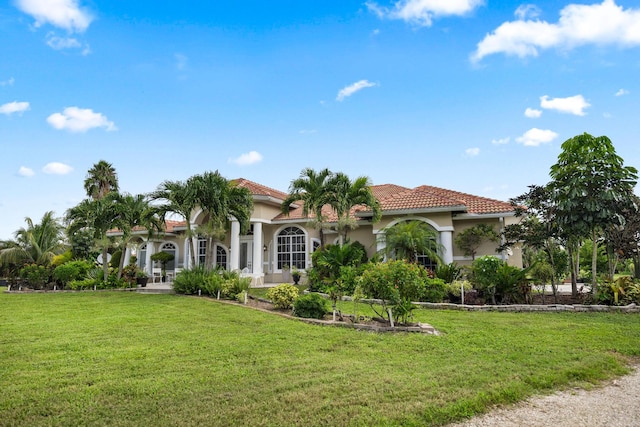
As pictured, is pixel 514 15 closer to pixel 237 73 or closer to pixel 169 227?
pixel 237 73

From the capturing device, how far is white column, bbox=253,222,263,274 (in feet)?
70.9

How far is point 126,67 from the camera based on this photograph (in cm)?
1648

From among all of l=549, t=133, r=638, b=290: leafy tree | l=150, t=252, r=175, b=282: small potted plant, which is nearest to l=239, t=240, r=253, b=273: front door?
l=150, t=252, r=175, b=282: small potted plant

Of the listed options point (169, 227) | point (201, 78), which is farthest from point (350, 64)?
point (169, 227)

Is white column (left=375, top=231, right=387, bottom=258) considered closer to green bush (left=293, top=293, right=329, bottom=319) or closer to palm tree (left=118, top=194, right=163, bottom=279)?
green bush (left=293, top=293, right=329, bottom=319)

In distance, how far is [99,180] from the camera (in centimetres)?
3747

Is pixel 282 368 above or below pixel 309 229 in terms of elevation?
below

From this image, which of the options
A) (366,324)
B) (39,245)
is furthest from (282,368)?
(39,245)

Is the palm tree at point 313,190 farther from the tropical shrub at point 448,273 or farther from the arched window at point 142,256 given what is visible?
the arched window at point 142,256

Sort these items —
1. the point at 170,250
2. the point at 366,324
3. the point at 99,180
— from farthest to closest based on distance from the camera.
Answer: the point at 99,180 → the point at 170,250 → the point at 366,324

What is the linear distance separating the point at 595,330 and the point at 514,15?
10.2 metres

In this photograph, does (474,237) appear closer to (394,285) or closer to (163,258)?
(394,285)

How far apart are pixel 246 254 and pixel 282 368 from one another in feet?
59.3

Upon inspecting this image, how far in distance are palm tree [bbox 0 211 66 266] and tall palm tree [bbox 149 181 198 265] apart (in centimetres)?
1598
